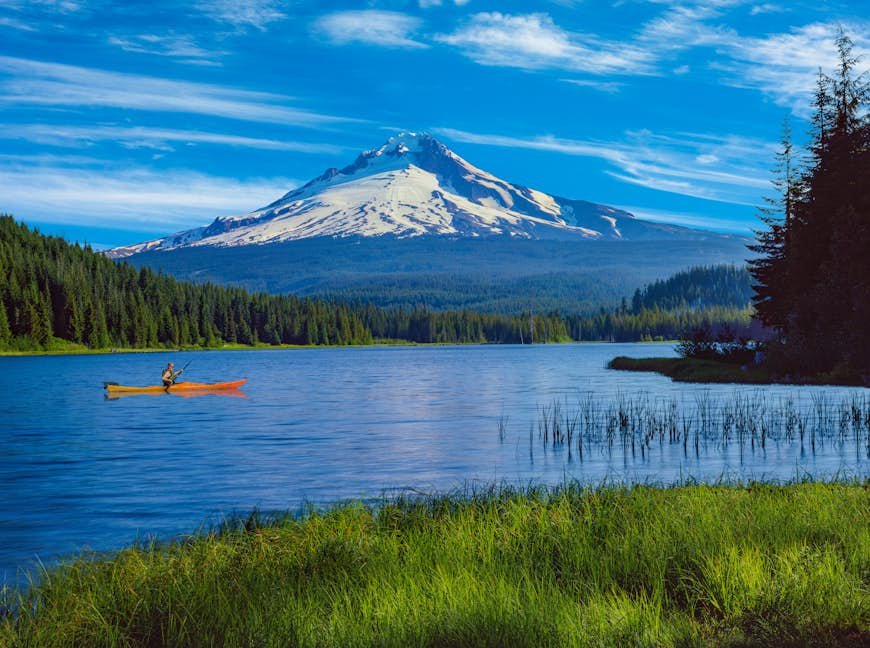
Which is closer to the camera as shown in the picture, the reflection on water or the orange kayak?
the orange kayak

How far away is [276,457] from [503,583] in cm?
2236

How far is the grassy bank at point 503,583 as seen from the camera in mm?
8758

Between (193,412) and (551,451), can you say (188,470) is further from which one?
(193,412)

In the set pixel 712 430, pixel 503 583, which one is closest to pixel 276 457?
pixel 712 430

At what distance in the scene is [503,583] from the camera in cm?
996

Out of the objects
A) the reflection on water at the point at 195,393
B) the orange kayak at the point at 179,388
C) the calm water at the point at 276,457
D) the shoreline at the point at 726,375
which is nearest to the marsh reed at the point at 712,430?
the calm water at the point at 276,457

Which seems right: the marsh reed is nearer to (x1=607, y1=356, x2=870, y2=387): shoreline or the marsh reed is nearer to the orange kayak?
(x1=607, y1=356, x2=870, y2=387): shoreline

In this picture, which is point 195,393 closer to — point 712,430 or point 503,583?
point 712,430

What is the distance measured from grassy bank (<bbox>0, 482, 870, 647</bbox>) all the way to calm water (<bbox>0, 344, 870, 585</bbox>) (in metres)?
4.93

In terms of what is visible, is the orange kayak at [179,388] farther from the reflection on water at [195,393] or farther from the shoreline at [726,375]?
the shoreline at [726,375]

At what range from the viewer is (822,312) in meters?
55.1

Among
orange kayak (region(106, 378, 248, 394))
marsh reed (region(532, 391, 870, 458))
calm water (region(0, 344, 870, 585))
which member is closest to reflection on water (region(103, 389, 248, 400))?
orange kayak (region(106, 378, 248, 394))

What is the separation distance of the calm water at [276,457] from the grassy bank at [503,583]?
4931 millimetres

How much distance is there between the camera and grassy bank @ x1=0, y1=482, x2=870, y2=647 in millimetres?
8758
